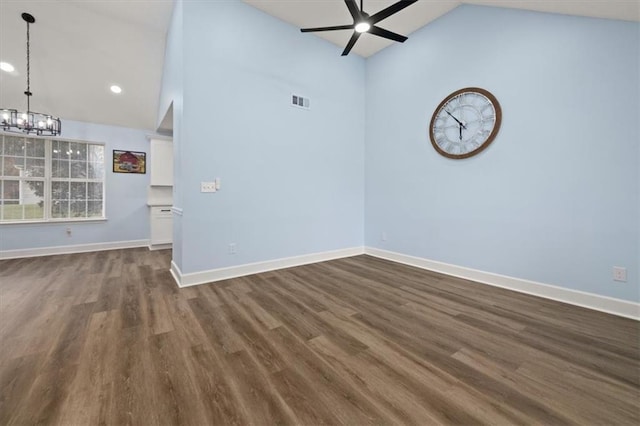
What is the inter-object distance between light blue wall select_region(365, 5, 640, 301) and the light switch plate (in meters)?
2.86

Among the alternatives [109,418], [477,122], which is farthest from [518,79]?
[109,418]

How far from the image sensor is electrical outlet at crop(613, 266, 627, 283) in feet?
7.65

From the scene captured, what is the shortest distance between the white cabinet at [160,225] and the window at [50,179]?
1.13 meters

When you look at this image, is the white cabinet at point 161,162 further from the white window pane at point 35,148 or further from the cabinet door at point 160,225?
the white window pane at point 35,148

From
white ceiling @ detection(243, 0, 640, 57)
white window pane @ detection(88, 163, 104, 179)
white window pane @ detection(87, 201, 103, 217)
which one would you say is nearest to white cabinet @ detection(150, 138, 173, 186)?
white window pane @ detection(88, 163, 104, 179)

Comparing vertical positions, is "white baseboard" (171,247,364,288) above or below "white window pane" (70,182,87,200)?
below

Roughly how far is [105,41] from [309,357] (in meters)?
5.29

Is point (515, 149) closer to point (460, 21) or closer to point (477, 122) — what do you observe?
point (477, 122)

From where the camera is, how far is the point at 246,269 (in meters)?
3.50

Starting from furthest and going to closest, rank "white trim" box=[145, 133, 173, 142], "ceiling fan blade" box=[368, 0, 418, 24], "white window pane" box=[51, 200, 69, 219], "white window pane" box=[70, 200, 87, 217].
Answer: "white trim" box=[145, 133, 173, 142], "white window pane" box=[70, 200, 87, 217], "white window pane" box=[51, 200, 69, 219], "ceiling fan blade" box=[368, 0, 418, 24]

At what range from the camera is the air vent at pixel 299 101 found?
3885 mm

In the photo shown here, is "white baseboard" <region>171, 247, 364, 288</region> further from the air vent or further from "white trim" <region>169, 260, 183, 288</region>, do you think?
the air vent

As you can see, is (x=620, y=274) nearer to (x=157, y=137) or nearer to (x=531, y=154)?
(x=531, y=154)

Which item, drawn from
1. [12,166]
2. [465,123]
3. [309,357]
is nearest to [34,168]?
[12,166]
